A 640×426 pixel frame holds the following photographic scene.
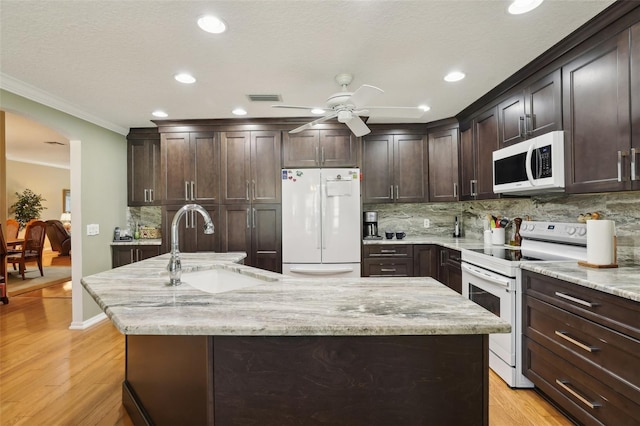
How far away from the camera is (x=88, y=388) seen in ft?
8.06

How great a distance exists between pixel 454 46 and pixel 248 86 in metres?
1.74

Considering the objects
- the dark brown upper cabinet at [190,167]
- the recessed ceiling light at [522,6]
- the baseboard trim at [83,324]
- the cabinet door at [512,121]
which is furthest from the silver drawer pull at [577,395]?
the baseboard trim at [83,324]

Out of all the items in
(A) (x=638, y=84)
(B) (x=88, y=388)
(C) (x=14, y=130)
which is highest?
(C) (x=14, y=130)

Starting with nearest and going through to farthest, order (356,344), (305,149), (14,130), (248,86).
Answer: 1. (356,344)
2. (248,86)
3. (305,149)
4. (14,130)

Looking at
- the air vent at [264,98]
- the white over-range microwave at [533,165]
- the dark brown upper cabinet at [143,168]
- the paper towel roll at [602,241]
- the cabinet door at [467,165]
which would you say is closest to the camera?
the paper towel roll at [602,241]

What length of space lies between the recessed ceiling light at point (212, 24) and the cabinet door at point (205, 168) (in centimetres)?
215

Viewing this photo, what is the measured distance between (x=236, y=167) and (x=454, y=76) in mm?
2602

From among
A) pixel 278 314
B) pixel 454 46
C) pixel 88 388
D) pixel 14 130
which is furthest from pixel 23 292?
pixel 454 46

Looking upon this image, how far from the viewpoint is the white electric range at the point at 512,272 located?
2365mm

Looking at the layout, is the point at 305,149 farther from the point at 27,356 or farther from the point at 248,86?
the point at 27,356

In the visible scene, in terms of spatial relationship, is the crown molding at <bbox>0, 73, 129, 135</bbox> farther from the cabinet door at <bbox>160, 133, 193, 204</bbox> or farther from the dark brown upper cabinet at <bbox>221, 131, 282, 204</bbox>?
the dark brown upper cabinet at <bbox>221, 131, 282, 204</bbox>

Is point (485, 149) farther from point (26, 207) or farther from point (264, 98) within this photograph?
point (26, 207)

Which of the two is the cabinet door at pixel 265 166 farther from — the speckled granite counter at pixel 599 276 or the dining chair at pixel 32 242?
the dining chair at pixel 32 242

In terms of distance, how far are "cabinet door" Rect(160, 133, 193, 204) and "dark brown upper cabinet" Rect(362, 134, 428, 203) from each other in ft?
7.41
